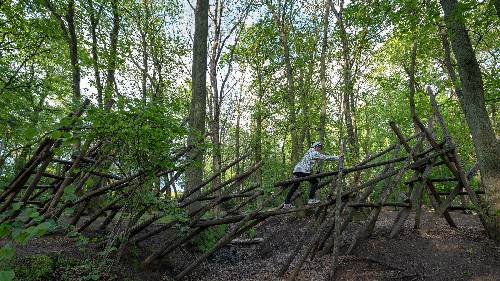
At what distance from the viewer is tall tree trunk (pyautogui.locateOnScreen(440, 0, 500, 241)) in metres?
7.42

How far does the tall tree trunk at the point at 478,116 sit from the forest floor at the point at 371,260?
816 millimetres

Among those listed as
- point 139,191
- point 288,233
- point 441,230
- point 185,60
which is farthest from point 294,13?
A: point 139,191

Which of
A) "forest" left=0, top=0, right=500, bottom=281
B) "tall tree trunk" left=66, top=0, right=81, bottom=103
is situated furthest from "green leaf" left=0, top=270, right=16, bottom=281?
"tall tree trunk" left=66, top=0, right=81, bottom=103

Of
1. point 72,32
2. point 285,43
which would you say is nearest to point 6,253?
point 72,32

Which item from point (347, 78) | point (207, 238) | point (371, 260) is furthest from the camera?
point (347, 78)

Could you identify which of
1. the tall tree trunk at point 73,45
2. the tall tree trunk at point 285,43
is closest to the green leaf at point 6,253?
the tall tree trunk at point 73,45

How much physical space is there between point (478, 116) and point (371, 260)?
13.1 feet

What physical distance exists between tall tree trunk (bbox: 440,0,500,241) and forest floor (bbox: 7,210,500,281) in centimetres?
82

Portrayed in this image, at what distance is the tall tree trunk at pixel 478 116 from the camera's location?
24.3ft

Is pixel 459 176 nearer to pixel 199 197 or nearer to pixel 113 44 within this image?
pixel 199 197

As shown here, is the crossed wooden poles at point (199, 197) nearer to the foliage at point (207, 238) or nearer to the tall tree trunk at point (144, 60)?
the foliage at point (207, 238)

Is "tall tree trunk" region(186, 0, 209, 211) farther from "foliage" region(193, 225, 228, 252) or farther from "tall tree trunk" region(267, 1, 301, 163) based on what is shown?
"tall tree trunk" region(267, 1, 301, 163)

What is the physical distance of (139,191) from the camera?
6023 mm

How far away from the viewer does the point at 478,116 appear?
25.3ft
